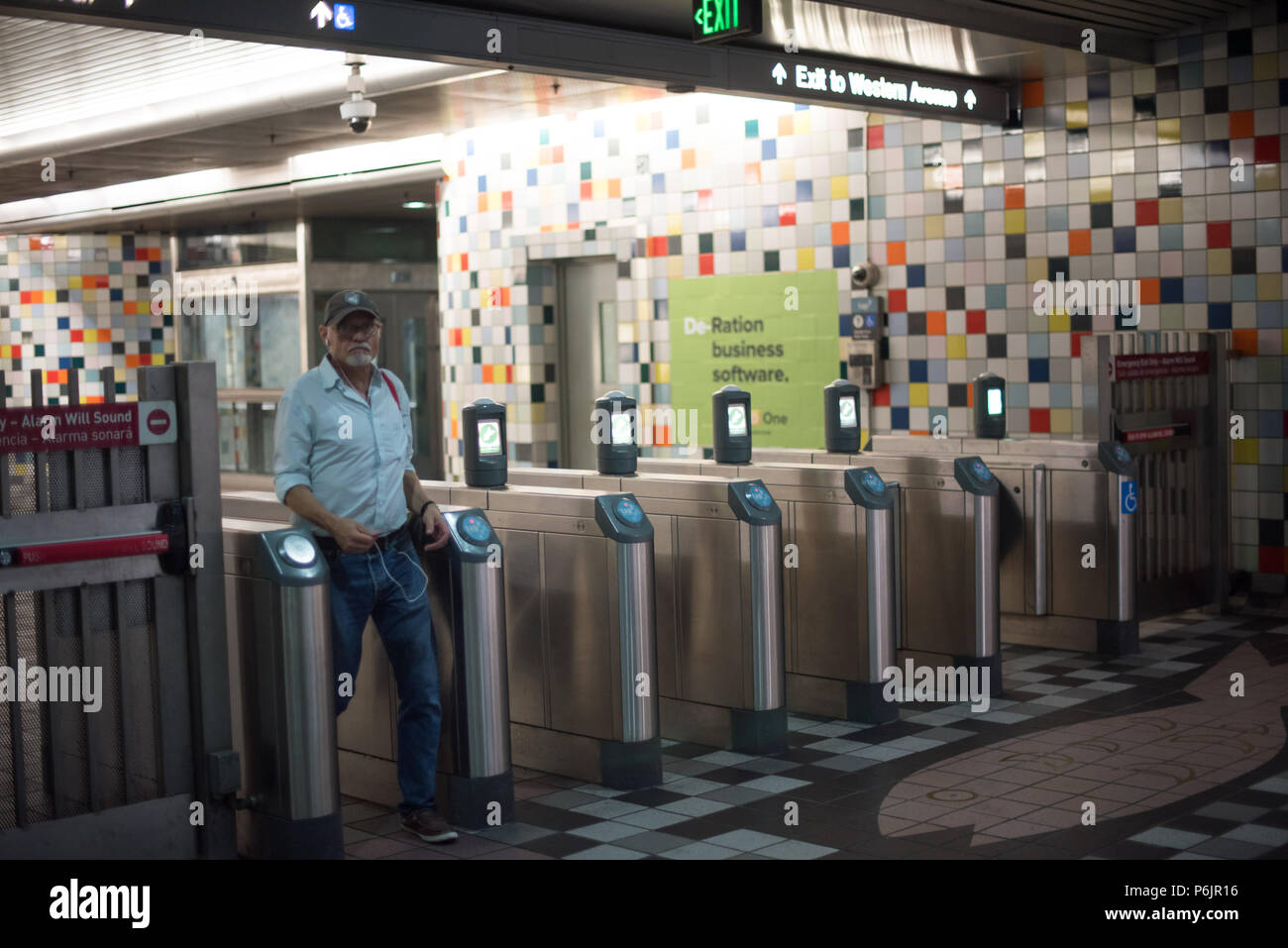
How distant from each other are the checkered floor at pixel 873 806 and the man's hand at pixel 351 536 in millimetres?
968

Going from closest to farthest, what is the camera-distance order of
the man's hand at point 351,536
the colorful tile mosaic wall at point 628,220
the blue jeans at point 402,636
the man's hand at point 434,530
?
the man's hand at point 351,536 < the blue jeans at point 402,636 < the man's hand at point 434,530 < the colorful tile mosaic wall at point 628,220

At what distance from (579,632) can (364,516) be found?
112 cm

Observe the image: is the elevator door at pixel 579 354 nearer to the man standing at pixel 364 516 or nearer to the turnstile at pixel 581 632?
the turnstile at pixel 581 632

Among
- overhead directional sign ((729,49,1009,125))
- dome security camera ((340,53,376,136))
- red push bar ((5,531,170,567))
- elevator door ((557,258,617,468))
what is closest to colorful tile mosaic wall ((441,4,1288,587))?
elevator door ((557,258,617,468))

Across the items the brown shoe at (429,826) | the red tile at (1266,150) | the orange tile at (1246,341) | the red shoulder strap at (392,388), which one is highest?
the red tile at (1266,150)

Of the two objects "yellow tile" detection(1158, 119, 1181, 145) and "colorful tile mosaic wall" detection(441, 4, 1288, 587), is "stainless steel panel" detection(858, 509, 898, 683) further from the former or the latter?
"yellow tile" detection(1158, 119, 1181, 145)

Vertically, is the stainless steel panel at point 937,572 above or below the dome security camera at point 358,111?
below

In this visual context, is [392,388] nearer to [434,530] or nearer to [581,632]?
[434,530]

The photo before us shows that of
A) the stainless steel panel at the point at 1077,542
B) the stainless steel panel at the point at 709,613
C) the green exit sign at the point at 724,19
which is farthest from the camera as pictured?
the stainless steel panel at the point at 1077,542

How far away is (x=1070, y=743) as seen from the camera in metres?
5.24

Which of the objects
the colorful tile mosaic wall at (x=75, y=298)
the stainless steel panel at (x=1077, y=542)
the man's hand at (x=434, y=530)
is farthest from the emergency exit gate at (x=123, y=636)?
the colorful tile mosaic wall at (x=75, y=298)

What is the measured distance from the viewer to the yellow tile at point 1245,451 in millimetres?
7680

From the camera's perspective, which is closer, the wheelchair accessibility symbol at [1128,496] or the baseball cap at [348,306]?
the baseball cap at [348,306]

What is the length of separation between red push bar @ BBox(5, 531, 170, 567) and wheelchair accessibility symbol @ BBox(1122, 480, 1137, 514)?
15.1 feet
